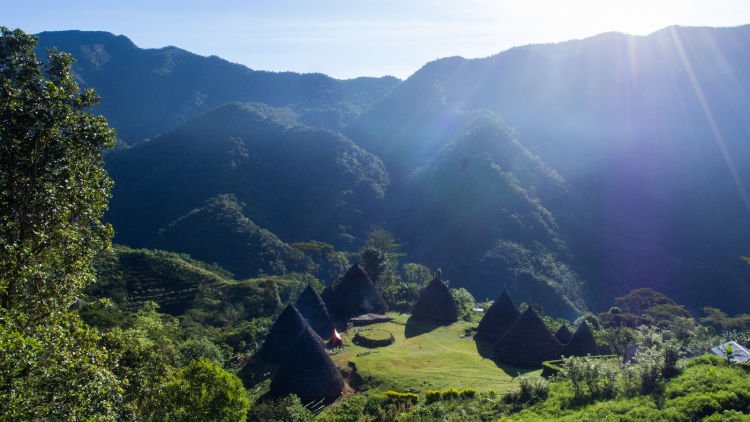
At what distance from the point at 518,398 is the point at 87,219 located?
17539mm

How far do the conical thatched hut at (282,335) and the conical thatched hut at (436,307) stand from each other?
13.3m

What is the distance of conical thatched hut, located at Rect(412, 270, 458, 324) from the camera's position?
4150cm

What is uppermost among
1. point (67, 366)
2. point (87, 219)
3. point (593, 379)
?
point (87, 219)

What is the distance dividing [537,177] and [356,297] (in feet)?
252

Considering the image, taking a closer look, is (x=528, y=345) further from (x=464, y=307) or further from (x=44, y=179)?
(x=44, y=179)

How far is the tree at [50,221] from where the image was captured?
9.28m

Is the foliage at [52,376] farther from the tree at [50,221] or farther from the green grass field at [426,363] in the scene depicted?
the green grass field at [426,363]

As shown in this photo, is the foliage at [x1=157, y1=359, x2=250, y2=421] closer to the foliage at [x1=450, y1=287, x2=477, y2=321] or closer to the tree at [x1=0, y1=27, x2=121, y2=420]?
the tree at [x1=0, y1=27, x2=121, y2=420]

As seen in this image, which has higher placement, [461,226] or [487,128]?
[487,128]

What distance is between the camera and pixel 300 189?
118312 mm

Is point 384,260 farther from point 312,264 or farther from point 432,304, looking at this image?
point 312,264

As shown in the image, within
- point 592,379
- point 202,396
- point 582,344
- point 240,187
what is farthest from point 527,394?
point 240,187

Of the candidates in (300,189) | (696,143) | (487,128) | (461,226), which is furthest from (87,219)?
(696,143)

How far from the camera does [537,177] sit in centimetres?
10856
